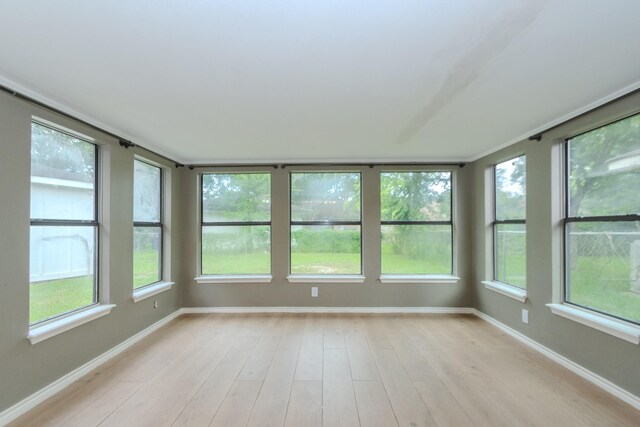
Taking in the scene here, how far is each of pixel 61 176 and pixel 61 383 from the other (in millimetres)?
1699

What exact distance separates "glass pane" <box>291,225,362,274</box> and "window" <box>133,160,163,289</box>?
1.84m

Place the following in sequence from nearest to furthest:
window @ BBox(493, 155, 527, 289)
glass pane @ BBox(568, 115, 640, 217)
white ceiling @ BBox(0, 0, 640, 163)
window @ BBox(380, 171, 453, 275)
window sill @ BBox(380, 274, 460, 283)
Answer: white ceiling @ BBox(0, 0, 640, 163), glass pane @ BBox(568, 115, 640, 217), window @ BBox(493, 155, 527, 289), window sill @ BBox(380, 274, 460, 283), window @ BBox(380, 171, 453, 275)

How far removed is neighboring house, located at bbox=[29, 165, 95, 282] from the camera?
226 cm

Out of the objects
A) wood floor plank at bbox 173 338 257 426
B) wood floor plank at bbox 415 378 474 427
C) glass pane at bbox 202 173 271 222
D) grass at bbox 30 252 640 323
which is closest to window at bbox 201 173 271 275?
glass pane at bbox 202 173 271 222

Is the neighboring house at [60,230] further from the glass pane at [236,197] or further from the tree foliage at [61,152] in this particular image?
the glass pane at [236,197]

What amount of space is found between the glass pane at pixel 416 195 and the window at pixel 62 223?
3.55m

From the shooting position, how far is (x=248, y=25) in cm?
139

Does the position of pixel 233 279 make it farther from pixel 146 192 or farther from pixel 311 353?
pixel 311 353

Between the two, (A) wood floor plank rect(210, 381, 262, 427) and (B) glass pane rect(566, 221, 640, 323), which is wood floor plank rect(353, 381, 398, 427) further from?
(B) glass pane rect(566, 221, 640, 323)

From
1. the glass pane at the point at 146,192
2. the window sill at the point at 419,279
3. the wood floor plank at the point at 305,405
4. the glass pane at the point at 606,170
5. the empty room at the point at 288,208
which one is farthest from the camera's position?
the window sill at the point at 419,279

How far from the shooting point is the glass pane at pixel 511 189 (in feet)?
11.0

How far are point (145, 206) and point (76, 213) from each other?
102cm

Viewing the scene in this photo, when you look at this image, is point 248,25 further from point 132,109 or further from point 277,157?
point 277,157

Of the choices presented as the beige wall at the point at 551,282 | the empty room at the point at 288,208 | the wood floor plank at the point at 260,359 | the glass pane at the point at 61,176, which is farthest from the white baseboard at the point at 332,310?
the glass pane at the point at 61,176
